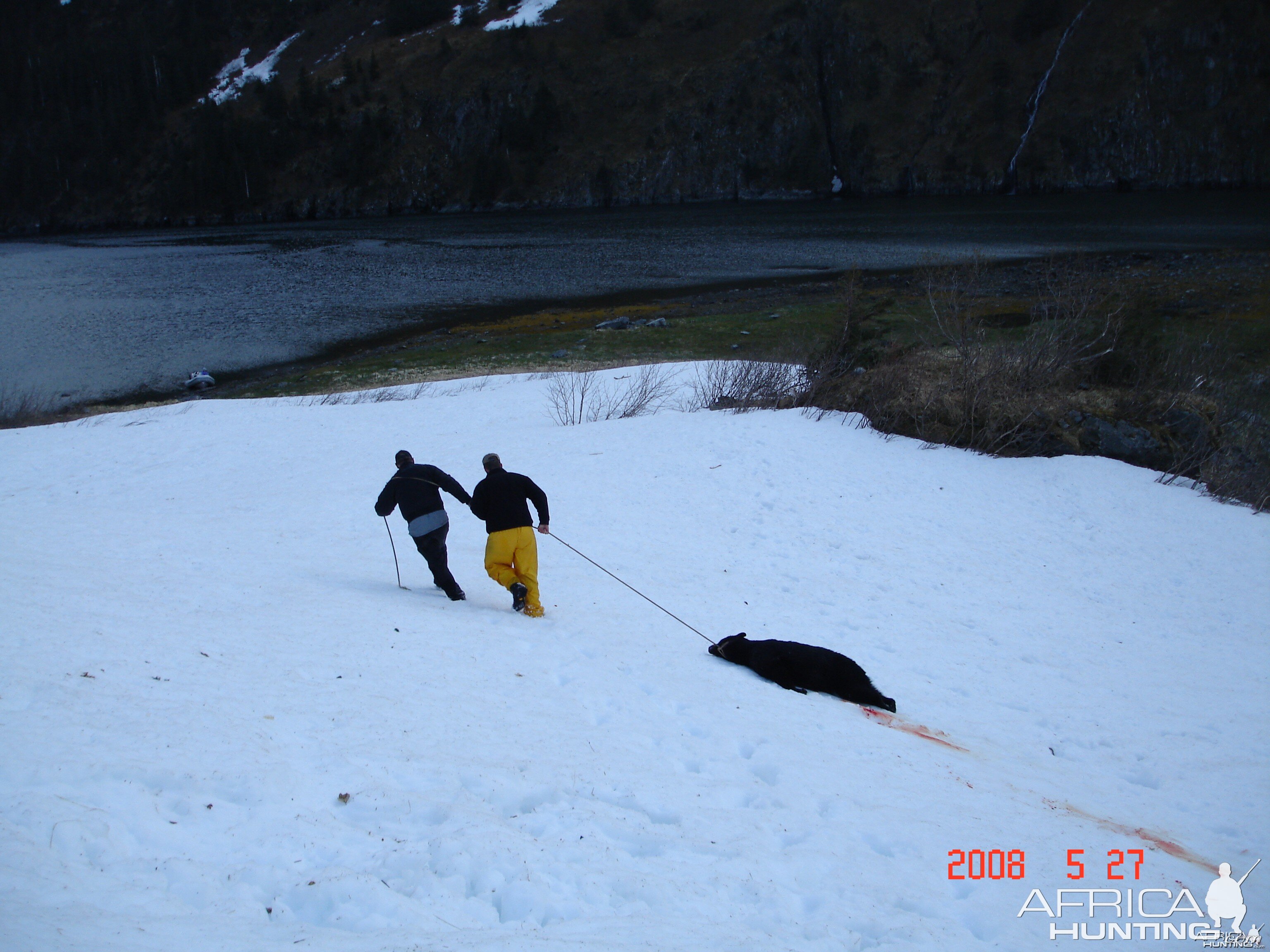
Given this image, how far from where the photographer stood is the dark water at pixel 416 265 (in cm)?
3438

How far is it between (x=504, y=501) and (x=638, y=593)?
2.67m

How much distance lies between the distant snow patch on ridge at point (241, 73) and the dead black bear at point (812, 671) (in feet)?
502

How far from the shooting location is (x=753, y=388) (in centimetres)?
1878

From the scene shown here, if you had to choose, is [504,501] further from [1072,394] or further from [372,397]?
[372,397]

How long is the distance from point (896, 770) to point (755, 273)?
42.6 m

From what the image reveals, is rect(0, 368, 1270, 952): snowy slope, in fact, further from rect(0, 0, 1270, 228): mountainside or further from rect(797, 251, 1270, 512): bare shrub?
rect(0, 0, 1270, 228): mountainside

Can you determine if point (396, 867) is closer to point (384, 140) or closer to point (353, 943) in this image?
point (353, 943)

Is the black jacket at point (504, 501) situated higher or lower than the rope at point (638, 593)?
higher

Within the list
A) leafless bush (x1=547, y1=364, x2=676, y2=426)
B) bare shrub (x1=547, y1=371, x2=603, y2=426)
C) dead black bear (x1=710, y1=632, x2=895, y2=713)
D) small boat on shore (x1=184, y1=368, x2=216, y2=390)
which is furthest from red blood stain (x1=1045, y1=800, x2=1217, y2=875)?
small boat on shore (x1=184, y1=368, x2=216, y2=390)

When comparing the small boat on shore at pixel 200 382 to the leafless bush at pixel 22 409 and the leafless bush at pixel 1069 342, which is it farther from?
the leafless bush at pixel 1069 342

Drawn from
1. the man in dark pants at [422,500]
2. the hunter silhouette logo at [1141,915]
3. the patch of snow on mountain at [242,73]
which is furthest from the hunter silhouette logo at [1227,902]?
the patch of snow on mountain at [242,73]

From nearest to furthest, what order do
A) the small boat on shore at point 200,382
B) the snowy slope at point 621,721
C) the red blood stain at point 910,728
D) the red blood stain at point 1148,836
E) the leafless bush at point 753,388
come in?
1. the snowy slope at point 621,721
2. the red blood stain at point 1148,836
3. the red blood stain at point 910,728
4. the leafless bush at point 753,388
5. the small boat on shore at point 200,382

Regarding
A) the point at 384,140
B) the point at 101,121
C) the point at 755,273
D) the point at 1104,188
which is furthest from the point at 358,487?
the point at 101,121

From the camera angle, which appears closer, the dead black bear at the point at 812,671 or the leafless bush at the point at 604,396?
the dead black bear at the point at 812,671
